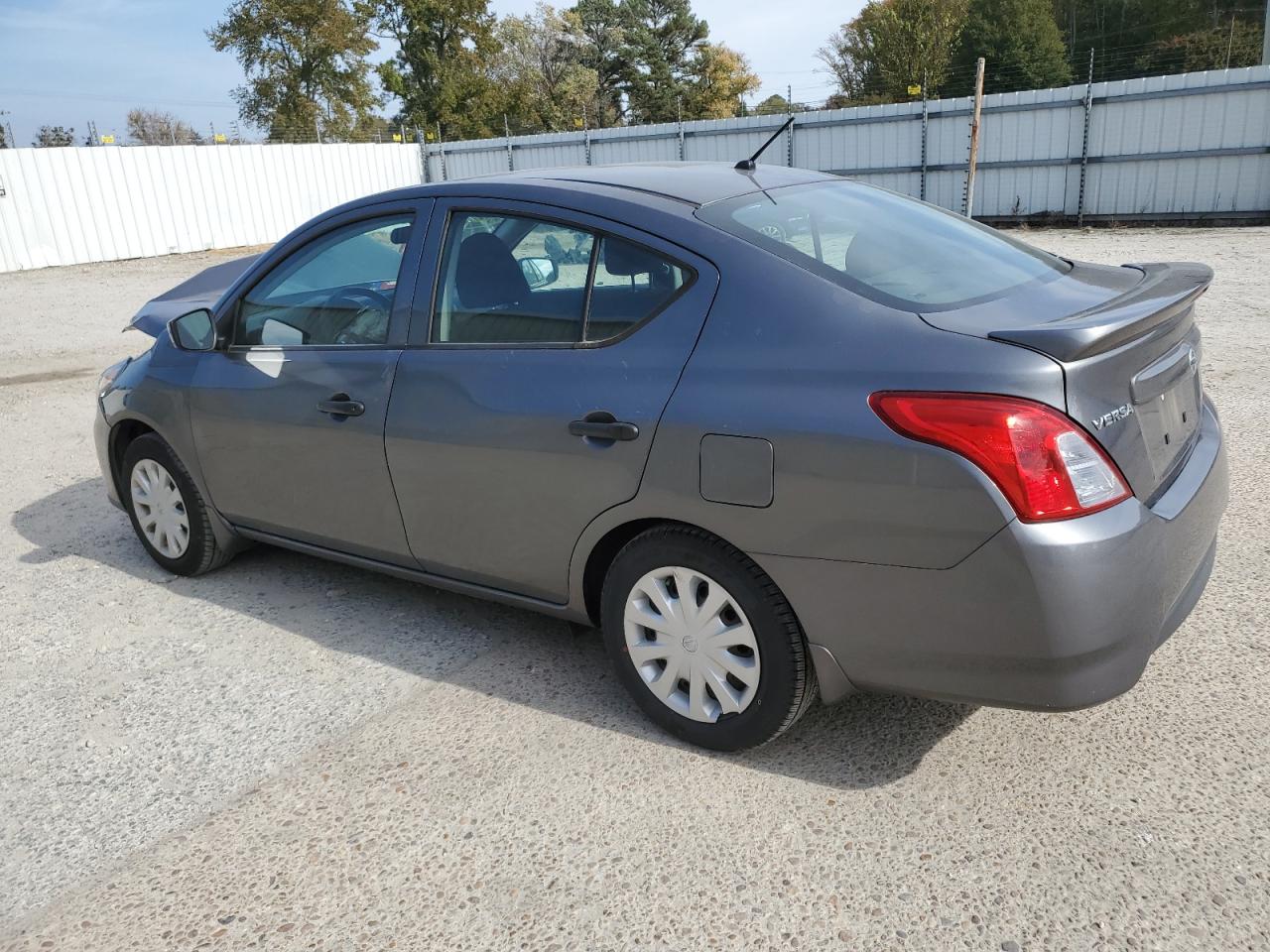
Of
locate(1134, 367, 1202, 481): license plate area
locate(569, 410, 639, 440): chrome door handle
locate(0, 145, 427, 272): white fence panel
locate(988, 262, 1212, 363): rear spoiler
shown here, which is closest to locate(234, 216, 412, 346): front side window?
locate(569, 410, 639, 440): chrome door handle

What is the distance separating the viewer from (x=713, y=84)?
71.2m

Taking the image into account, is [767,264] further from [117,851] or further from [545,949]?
[117,851]

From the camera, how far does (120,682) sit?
3.54m

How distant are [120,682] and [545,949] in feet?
6.94

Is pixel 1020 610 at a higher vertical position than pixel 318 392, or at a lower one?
lower

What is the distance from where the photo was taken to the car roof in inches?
122

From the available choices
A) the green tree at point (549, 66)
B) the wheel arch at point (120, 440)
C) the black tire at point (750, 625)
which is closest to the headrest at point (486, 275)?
the black tire at point (750, 625)

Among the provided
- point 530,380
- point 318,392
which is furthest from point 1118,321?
point 318,392

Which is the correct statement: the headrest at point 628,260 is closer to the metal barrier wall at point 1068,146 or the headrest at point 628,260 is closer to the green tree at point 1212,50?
the metal barrier wall at point 1068,146

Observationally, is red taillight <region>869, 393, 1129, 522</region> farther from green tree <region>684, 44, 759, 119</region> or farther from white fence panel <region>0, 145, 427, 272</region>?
green tree <region>684, 44, 759, 119</region>

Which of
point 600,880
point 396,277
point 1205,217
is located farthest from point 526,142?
point 600,880

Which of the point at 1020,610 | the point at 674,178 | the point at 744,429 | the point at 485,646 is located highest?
the point at 674,178

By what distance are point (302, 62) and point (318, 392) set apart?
5103 cm

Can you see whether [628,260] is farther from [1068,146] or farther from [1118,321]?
[1068,146]
